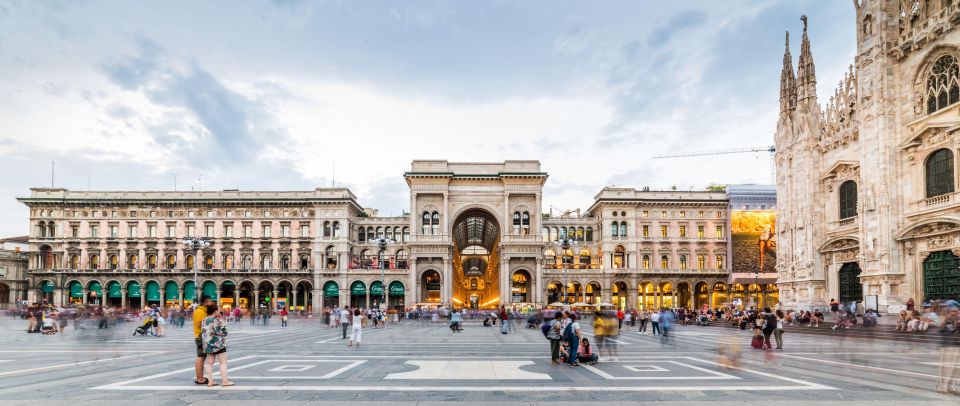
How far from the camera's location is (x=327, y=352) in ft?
73.6

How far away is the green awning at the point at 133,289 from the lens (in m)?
86.9

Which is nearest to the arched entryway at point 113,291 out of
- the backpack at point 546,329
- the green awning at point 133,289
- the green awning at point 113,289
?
the green awning at point 113,289

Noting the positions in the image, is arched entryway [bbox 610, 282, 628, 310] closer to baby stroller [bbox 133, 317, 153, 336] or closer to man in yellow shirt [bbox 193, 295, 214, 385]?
baby stroller [bbox 133, 317, 153, 336]

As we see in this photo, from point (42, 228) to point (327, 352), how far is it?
281ft

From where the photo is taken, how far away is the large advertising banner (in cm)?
7244

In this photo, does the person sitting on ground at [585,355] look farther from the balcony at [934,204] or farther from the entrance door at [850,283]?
the entrance door at [850,283]

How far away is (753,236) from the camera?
239ft

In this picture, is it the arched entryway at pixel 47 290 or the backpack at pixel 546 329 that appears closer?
the backpack at pixel 546 329

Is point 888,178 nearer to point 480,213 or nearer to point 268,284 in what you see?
point 480,213

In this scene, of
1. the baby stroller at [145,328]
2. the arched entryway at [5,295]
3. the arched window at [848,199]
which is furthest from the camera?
the arched entryway at [5,295]

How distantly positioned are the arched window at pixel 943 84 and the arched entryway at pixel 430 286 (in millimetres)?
56533

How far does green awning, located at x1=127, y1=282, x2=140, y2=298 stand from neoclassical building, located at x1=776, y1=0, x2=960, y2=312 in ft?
265

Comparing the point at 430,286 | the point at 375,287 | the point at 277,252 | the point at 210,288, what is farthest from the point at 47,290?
the point at 430,286

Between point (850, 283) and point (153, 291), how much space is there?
82.2m
